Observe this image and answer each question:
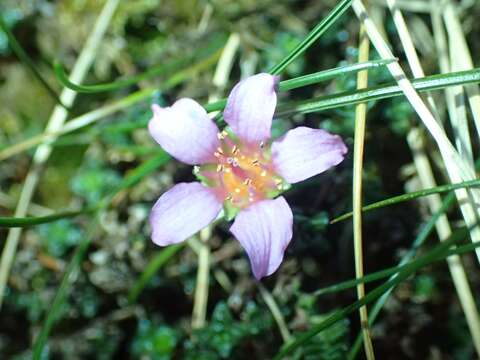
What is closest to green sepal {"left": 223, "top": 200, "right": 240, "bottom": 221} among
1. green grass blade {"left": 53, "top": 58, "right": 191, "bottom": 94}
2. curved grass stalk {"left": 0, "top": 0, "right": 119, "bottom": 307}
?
green grass blade {"left": 53, "top": 58, "right": 191, "bottom": 94}

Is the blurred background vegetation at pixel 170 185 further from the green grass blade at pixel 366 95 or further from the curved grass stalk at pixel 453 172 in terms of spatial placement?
the green grass blade at pixel 366 95

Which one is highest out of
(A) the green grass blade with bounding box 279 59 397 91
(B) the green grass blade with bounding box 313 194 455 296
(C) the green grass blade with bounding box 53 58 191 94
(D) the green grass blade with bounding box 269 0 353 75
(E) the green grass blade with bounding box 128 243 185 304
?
(C) the green grass blade with bounding box 53 58 191 94

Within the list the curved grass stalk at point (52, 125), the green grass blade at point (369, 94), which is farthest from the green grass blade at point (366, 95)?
the curved grass stalk at point (52, 125)

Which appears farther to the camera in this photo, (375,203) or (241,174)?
(241,174)

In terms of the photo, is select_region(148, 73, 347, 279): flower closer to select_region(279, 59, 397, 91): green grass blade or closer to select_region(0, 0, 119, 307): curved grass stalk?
select_region(279, 59, 397, 91): green grass blade

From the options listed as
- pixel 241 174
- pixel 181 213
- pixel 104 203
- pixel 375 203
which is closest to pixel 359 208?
pixel 375 203

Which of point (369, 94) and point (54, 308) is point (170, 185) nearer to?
point (54, 308)
